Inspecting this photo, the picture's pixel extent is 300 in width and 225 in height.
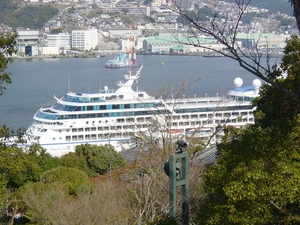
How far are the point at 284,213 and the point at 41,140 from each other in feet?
34.3

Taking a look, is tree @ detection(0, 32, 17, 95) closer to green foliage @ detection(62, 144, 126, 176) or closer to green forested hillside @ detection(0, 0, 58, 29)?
green foliage @ detection(62, 144, 126, 176)

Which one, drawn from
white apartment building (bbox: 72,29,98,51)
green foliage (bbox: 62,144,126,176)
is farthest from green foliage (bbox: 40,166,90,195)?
white apartment building (bbox: 72,29,98,51)

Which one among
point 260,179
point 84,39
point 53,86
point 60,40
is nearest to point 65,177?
point 260,179

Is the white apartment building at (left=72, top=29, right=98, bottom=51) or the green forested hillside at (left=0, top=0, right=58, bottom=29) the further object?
the green forested hillside at (left=0, top=0, right=58, bottom=29)

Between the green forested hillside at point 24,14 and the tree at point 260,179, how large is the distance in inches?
2302

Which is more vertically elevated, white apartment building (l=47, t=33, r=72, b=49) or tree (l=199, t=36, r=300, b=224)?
tree (l=199, t=36, r=300, b=224)

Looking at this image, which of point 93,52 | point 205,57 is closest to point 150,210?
point 205,57

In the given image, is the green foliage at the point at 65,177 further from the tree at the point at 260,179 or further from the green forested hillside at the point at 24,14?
the green forested hillside at the point at 24,14

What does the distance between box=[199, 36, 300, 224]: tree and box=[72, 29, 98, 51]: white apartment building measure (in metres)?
50.1

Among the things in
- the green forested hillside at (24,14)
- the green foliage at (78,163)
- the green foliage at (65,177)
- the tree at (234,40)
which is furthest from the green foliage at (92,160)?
the green forested hillside at (24,14)

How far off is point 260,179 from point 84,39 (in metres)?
50.6

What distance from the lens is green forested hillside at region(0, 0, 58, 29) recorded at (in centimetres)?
6050

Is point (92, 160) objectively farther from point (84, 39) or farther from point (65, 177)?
point (84, 39)

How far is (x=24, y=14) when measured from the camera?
62625 millimetres
